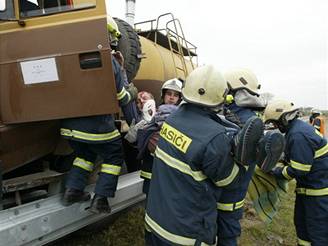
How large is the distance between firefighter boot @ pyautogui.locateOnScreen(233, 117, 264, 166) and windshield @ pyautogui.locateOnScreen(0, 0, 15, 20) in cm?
162

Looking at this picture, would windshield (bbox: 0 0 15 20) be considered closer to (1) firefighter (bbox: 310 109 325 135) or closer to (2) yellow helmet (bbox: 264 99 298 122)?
(2) yellow helmet (bbox: 264 99 298 122)

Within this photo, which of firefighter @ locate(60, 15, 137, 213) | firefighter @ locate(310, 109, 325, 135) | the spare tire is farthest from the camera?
firefighter @ locate(310, 109, 325, 135)

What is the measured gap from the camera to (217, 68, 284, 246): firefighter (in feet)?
6.98

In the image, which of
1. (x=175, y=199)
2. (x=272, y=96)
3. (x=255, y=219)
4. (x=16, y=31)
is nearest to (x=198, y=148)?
(x=175, y=199)

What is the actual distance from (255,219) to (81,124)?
3534 millimetres

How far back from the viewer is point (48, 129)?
2719 millimetres

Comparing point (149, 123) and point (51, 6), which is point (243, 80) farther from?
point (51, 6)

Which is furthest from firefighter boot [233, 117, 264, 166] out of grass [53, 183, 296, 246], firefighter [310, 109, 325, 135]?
firefighter [310, 109, 325, 135]

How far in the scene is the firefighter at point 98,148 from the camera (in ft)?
8.37

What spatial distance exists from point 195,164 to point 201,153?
0.28 feet

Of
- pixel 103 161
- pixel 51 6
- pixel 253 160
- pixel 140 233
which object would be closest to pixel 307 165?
pixel 253 160

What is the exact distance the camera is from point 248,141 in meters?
2.06

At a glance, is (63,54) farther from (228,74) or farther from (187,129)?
(228,74)

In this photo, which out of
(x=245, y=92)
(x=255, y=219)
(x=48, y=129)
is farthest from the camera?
(x=255, y=219)
